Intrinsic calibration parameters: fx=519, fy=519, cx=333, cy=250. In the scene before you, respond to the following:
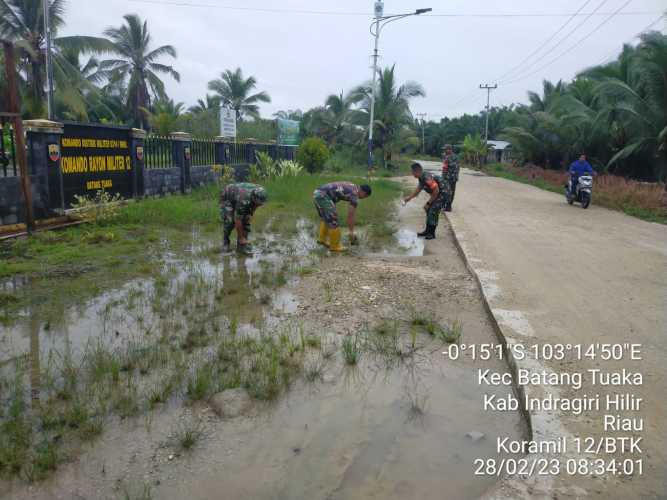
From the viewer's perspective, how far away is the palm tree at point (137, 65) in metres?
28.8

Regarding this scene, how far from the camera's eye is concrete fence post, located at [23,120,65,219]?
8703 mm

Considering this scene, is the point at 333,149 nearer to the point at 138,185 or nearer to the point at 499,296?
the point at 138,185

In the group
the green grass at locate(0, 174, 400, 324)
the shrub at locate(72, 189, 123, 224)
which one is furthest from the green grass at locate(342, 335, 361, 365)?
the shrub at locate(72, 189, 123, 224)

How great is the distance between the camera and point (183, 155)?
1412 cm

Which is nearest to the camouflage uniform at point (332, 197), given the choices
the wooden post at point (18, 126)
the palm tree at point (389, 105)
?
the wooden post at point (18, 126)

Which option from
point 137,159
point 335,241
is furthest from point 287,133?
point 335,241

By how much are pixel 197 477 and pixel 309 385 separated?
3.76 ft

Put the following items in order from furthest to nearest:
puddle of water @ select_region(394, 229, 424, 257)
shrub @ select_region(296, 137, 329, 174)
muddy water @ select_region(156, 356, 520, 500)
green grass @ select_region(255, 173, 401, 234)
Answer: shrub @ select_region(296, 137, 329, 174) < green grass @ select_region(255, 173, 401, 234) < puddle of water @ select_region(394, 229, 424, 257) < muddy water @ select_region(156, 356, 520, 500)

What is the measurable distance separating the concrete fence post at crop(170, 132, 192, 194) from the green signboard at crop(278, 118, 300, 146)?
9.01 m

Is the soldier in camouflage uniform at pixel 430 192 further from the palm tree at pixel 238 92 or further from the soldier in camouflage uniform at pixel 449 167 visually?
the palm tree at pixel 238 92

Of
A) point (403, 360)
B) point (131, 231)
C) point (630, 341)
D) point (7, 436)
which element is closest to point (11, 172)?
point (131, 231)

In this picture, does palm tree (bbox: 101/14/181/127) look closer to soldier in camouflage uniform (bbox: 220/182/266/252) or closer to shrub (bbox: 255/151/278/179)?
shrub (bbox: 255/151/278/179)

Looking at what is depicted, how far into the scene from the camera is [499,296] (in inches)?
214

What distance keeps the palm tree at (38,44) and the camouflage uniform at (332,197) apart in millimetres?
15609
